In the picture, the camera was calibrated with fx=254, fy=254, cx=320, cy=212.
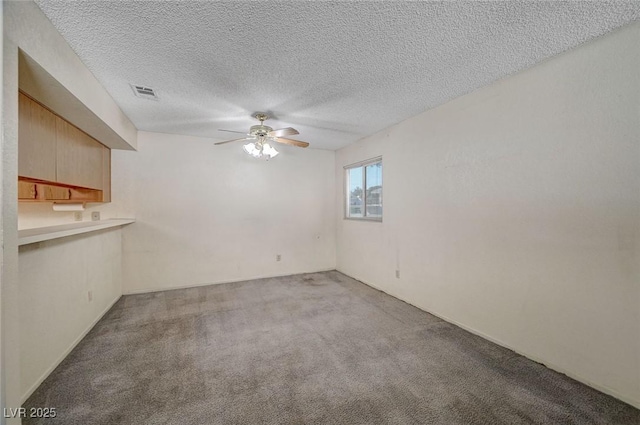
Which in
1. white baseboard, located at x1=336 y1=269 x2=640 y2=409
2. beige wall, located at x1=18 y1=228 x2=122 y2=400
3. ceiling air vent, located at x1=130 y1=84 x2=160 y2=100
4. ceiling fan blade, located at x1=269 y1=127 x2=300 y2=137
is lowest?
white baseboard, located at x1=336 y1=269 x2=640 y2=409

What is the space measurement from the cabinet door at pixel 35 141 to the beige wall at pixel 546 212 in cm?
375

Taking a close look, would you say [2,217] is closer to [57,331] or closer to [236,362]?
[57,331]

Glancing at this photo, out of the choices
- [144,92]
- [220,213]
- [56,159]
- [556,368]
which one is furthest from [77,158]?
[556,368]

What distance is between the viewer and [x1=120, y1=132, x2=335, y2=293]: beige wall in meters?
3.86

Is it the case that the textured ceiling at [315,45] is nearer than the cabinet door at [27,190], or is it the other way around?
the textured ceiling at [315,45]

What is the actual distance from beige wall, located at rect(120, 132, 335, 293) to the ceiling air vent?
56.1 inches

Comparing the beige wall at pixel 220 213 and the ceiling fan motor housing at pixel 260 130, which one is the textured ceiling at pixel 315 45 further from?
the beige wall at pixel 220 213

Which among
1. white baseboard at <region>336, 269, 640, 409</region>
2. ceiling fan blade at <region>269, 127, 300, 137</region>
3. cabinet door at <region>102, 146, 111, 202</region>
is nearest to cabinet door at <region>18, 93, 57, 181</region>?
cabinet door at <region>102, 146, 111, 202</region>

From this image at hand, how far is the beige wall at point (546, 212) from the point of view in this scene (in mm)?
1682

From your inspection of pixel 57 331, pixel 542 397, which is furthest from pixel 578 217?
pixel 57 331

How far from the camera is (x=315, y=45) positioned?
1855 millimetres

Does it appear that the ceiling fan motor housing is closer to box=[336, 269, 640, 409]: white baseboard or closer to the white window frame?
the white window frame

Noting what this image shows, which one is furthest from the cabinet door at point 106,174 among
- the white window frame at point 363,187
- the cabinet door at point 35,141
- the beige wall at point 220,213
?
the white window frame at point 363,187

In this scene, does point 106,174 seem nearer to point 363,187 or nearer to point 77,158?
point 77,158
